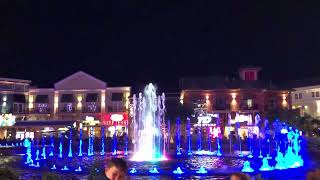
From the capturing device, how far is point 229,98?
76.0 metres

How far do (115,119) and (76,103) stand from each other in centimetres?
764

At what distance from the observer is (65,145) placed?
1923 inches

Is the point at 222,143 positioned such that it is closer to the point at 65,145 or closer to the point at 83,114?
the point at 65,145

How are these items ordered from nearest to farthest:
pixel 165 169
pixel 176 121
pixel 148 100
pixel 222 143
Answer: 1. pixel 165 169
2. pixel 148 100
3. pixel 222 143
4. pixel 176 121

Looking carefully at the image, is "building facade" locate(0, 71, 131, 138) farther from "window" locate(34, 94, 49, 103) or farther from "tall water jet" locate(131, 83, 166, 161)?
"tall water jet" locate(131, 83, 166, 161)

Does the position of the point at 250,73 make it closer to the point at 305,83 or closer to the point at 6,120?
the point at 305,83

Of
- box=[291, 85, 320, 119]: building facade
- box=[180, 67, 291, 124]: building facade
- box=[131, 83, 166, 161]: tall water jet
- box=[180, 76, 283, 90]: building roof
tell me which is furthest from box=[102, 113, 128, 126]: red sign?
box=[291, 85, 320, 119]: building facade

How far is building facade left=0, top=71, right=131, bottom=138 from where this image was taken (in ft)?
249

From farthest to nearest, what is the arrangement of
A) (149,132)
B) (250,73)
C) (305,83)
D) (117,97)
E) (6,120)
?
(305,83) < (250,73) < (117,97) < (6,120) < (149,132)

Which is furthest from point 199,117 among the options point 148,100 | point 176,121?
point 148,100

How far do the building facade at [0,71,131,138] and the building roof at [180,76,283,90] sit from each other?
10.8 metres

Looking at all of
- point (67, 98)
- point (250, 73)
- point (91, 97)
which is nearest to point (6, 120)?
point (67, 98)

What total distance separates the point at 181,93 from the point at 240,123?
11274mm

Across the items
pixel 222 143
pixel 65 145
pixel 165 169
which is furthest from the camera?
pixel 222 143
